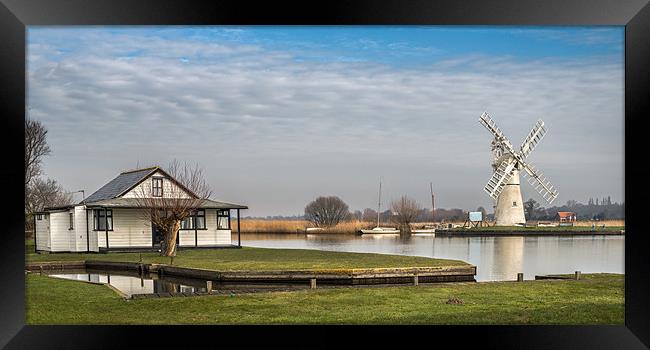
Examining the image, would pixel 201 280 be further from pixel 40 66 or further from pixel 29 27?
pixel 40 66

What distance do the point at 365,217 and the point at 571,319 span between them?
42.2m

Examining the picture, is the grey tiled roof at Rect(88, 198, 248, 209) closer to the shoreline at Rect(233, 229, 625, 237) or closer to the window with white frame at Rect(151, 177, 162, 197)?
the window with white frame at Rect(151, 177, 162, 197)

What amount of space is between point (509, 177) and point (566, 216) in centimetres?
933

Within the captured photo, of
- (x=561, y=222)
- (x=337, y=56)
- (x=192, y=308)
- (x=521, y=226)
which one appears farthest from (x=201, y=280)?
(x=561, y=222)

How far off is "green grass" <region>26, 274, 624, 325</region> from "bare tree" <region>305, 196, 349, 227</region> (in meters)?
23.1

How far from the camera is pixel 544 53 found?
1025 inches

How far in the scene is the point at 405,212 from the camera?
44719mm

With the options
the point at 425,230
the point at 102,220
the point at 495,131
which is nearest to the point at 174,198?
the point at 102,220

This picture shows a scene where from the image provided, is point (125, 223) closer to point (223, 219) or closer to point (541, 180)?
point (223, 219)

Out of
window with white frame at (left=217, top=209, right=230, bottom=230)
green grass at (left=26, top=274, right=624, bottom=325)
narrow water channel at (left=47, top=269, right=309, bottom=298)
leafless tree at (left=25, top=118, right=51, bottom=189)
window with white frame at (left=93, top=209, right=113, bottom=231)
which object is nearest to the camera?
green grass at (left=26, top=274, right=624, bottom=325)

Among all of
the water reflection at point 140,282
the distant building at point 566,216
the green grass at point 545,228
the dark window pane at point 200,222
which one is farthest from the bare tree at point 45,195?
the distant building at point 566,216

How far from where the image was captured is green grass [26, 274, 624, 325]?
756 cm

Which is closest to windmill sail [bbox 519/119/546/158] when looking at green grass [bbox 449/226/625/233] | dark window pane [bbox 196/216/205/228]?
green grass [bbox 449/226/625/233]

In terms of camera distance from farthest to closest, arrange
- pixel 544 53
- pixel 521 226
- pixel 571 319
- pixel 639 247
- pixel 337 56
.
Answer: pixel 521 226 < pixel 544 53 < pixel 337 56 < pixel 571 319 < pixel 639 247
